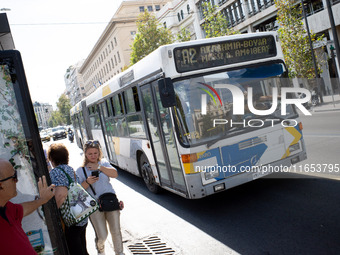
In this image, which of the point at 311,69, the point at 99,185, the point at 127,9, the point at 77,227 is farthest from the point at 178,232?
the point at 127,9

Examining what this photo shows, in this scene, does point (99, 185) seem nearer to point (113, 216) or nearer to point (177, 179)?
point (113, 216)

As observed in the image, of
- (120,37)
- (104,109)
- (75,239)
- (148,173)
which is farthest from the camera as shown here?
(120,37)

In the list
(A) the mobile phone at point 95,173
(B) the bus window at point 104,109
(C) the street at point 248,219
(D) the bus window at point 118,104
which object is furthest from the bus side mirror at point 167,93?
(B) the bus window at point 104,109

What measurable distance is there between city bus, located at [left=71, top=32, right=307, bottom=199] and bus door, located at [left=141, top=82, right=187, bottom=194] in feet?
0.06

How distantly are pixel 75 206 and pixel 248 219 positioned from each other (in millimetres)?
2922

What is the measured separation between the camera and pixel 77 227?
149 inches

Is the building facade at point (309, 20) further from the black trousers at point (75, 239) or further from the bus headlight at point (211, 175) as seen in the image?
the black trousers at point (75, 239)

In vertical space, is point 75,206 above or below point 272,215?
above

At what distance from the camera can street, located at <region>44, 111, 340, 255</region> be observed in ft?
14.4

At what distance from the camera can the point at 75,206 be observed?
3.60 m

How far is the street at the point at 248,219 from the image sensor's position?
173 inches

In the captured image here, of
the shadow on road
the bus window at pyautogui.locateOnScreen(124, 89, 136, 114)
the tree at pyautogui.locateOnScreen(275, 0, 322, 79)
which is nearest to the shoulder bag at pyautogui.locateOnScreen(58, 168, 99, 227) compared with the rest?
the shadow on road

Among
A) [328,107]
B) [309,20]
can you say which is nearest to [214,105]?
[328,107]

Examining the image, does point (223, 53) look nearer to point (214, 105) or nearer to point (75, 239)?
point (214, 105)
